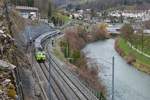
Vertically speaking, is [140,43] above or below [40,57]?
below

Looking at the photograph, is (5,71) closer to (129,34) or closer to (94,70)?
(94,70)

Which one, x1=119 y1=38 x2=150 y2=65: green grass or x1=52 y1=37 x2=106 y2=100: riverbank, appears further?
x1=119 y1=38 x2=150 y2=65: green grass

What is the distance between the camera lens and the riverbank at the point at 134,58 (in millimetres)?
59831

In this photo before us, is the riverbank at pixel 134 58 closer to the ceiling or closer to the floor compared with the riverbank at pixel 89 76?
closer to the floor

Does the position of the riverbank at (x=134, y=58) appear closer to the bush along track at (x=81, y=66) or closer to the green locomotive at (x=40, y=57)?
the bush along track at (x=81, y=66)

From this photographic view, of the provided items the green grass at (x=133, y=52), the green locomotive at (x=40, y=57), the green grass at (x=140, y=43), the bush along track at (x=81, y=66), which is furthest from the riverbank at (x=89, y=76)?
the green grass at (x=140, y=43)

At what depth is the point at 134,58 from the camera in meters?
65.8

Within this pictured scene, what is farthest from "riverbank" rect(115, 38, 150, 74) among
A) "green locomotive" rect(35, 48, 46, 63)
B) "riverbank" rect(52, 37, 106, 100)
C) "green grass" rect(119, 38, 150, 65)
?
"green locomotive" rect(35, 48, 46, 63)

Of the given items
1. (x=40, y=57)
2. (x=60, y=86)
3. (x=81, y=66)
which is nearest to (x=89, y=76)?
(x=40, y=57)

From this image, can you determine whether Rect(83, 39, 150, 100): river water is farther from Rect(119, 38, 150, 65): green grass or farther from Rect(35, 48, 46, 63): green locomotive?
Rect(35, 48, 46, 63): green locomotive

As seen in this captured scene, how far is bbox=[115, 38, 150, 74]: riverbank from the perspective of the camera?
5983 centimetres

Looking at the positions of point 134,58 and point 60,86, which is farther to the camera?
point 134,58

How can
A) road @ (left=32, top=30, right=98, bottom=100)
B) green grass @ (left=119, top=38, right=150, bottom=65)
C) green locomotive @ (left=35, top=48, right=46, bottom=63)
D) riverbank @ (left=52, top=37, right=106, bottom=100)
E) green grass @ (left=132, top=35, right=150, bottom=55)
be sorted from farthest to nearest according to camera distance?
green grass @ (left=132, top=35, right=150, bottom=55) → green grass @ (left=119, top=38, right=150, bottom=65) → green locomotive @ (left=35, top=48, right=46, bottom=63) → riverbank @ (left=52, top=37, right=106, bottom=100) → road @ (left=32, top=30, right=98, bottom=100)

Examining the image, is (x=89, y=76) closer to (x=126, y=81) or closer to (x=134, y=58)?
(x=126, y=81)
